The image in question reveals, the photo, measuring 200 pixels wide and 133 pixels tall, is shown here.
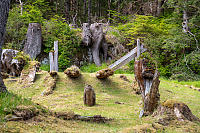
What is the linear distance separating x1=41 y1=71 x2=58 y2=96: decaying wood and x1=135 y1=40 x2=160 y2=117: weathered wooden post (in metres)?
4.64

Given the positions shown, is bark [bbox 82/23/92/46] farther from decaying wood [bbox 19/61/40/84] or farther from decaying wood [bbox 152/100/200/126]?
decaying wood [bbox 152/100/200/126]

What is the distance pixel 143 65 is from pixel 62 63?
36.6 feet

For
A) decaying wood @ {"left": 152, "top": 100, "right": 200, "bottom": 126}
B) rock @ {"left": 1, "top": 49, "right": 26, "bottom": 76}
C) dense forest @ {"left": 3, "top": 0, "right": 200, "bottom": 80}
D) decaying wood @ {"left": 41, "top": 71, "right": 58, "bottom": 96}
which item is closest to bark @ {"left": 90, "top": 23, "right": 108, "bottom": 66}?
dense forest @ {"left": 3, "top": 0, "right": 200, "bottom": 80}

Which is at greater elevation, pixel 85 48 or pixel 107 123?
pixel 85 48

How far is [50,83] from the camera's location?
28.2 feet

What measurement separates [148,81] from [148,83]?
0.05 meters

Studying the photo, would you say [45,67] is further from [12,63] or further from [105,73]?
[105,73]

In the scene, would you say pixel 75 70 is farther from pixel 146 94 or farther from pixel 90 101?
pixel 146 94

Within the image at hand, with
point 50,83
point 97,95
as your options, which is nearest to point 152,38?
point 97,95

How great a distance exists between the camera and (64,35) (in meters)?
16.0

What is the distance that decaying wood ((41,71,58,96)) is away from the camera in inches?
314

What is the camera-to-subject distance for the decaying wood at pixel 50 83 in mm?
7973

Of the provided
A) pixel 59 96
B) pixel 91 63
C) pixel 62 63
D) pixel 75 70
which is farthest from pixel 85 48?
pixel 59 96

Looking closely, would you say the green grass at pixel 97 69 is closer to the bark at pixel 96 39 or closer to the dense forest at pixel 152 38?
the bark at pixel 96 39
